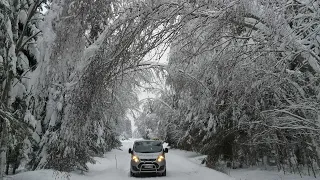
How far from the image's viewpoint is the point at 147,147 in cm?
1786

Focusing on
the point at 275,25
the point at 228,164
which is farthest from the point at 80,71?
the point at 228,164

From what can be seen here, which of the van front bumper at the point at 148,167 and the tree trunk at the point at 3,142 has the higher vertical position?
the tree trunk at the point at 3,142

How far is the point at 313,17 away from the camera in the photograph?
6.85 meters

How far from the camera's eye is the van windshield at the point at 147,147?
1755 centimetres

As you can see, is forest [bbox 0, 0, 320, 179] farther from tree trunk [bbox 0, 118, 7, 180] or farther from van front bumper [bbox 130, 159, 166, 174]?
van front bumper [bbox 130, 159, 166, 174]

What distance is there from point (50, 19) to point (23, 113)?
7.36m

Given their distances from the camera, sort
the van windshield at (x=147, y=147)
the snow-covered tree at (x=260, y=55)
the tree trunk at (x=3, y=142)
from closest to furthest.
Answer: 1. the snow-covered tree at (x=260, y=55)
2. the tree trunk at (x=3, y=142)
3. the van windshield at (x=147, y=147)

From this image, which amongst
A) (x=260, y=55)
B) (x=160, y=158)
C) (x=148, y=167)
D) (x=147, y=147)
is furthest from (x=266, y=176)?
(x=260, y=55)

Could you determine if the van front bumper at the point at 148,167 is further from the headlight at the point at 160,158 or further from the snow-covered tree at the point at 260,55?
the snow-covered tree at the point at 260,55

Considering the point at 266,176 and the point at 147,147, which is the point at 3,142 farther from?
the point at 266,176

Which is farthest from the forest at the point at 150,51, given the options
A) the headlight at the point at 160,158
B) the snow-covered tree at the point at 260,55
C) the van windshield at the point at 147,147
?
the van windshield at the point at 147,147

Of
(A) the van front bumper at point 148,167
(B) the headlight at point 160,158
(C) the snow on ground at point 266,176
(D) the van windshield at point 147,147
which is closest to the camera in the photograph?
(C) the snow on ground at point 266,176

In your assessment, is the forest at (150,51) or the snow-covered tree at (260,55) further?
the snow-covered tree at (260,55)

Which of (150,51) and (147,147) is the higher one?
(150,51)
